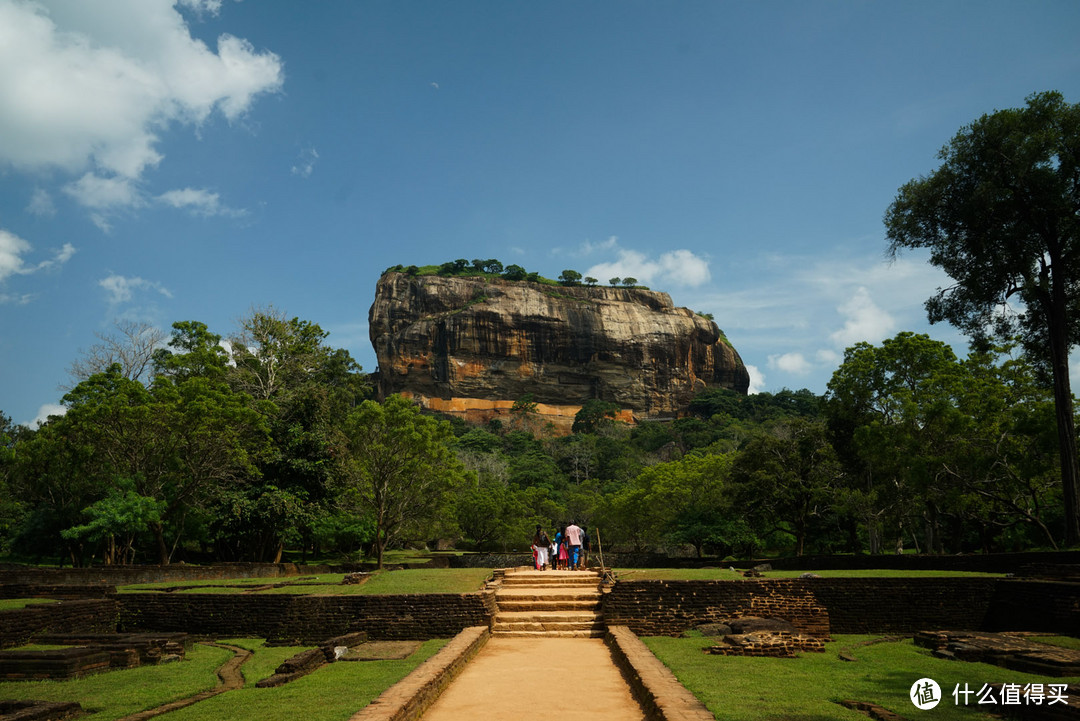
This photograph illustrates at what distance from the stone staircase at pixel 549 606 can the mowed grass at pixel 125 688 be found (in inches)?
171

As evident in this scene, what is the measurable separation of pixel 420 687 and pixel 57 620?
25.2 ft

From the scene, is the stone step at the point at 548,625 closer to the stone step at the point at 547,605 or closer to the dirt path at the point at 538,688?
the stone step at the point at 547,605

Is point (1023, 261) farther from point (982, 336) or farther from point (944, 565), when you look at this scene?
point (944, 565)

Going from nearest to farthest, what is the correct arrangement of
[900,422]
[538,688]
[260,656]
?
1. [538,688]
2. [260,656]
3. [900,422]

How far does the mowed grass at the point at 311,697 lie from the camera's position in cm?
589

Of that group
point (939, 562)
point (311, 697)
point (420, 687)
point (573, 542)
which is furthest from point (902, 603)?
point (311, 697)

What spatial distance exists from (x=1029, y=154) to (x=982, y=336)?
507 cm

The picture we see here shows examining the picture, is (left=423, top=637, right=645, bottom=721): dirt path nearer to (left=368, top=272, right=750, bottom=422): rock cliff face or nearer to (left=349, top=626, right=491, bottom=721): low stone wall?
(left=349, top=626, right=491, bottom=721): low stone wall

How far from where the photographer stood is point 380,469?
74.7 ft

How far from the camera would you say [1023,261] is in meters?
17.1

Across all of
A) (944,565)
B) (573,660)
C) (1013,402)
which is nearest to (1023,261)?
(1013,402)

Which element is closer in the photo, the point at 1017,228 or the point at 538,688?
the point at 538,688

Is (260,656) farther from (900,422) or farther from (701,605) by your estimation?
(900,422)

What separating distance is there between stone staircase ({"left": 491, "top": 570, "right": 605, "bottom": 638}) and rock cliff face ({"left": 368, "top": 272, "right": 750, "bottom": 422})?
85761 millimetres
